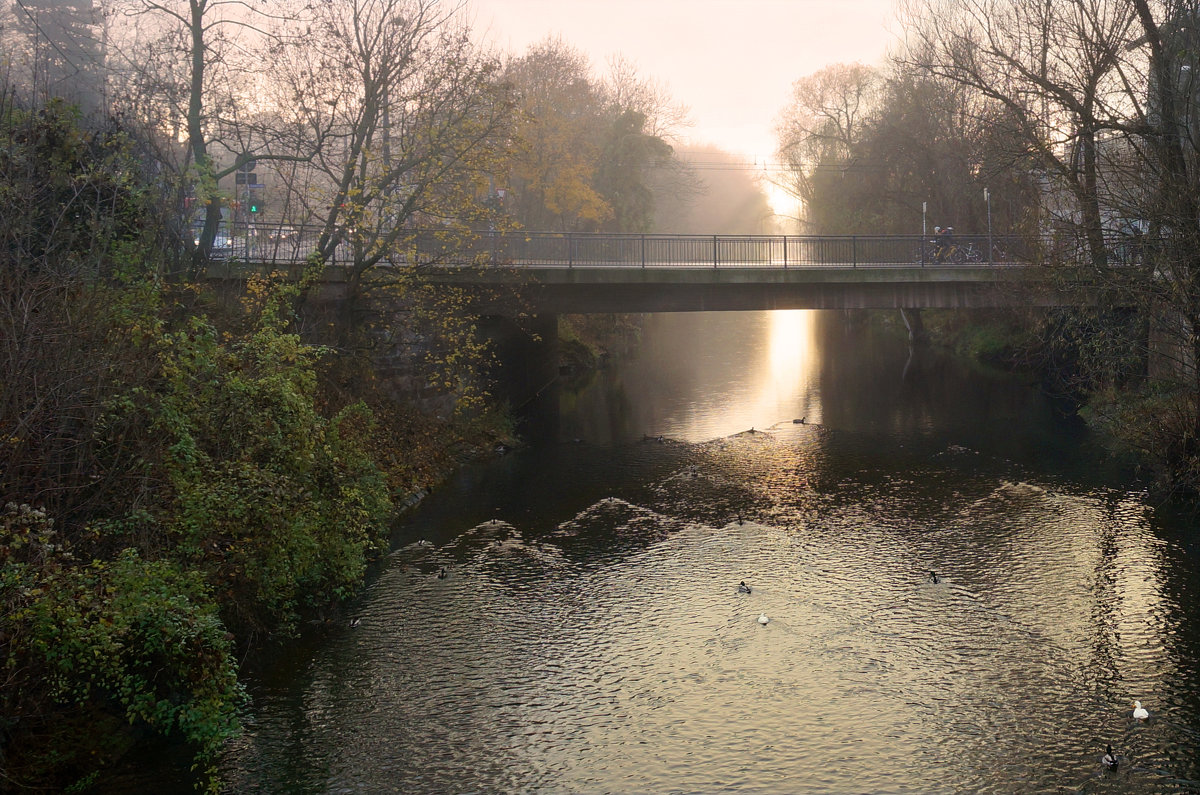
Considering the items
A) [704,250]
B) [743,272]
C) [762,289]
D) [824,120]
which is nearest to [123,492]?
[743,272]

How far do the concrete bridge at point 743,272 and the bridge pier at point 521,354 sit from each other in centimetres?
177

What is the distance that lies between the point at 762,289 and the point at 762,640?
66.3ft

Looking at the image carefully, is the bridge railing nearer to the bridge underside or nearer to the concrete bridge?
the concrete bridge

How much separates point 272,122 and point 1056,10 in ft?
65.8

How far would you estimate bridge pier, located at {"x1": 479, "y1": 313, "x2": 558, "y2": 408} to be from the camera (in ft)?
109

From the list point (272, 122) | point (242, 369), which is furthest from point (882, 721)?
point (272, 122)

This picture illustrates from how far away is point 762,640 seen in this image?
48.7ft

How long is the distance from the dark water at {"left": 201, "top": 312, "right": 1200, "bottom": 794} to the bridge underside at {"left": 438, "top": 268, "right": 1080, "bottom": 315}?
669cm

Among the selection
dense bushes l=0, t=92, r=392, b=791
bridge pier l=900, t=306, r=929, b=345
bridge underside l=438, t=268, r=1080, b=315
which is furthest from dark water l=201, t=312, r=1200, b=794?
bridge pier l=900, t=306, r=929, b=345

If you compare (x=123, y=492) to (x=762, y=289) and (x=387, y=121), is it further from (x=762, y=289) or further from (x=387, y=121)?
(x=762, y=289)

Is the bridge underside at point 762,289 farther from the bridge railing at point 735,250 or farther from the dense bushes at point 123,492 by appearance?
the dense bushes at point 123,492

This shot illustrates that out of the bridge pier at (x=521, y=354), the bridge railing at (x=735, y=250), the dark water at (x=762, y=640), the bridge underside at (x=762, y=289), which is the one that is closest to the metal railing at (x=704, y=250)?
the bridge railing at (x=735, y=250)

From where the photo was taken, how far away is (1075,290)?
912 inches

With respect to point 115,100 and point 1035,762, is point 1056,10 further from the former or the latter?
point 115,100
